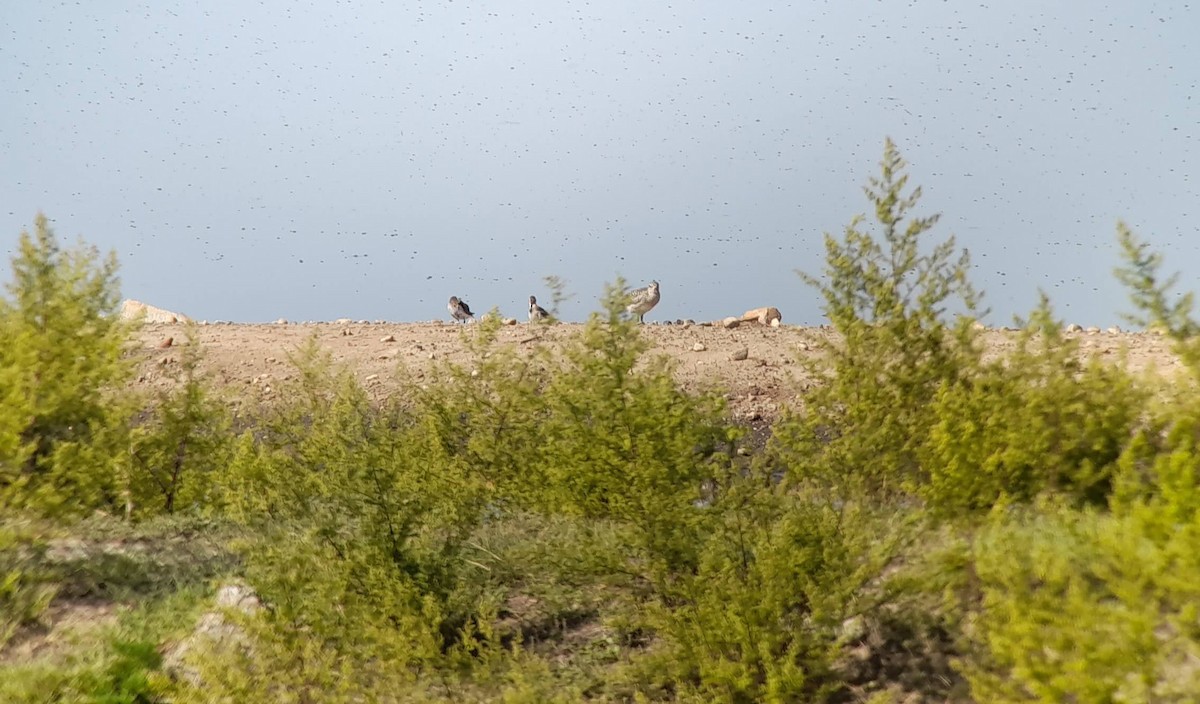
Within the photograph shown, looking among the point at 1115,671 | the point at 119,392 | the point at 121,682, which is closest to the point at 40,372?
the point at 119,392

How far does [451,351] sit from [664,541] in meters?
10.9

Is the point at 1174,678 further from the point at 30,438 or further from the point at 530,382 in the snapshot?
the point at 30,438

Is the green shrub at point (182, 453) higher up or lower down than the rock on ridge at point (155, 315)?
lower down

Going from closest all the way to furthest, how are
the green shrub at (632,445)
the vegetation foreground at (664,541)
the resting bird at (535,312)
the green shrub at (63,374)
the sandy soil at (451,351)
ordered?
the vegetation foreground at (664,541) → the green shrub at (632,445) → the green shrub at (63,374) → the sandy soil at (451,351) → the resting bird at (535,312)

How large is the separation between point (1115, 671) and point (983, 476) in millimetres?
2361

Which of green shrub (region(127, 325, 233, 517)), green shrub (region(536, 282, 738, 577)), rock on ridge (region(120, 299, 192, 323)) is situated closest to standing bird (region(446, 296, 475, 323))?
rock on ridge (region(120, 299, 192, 323))

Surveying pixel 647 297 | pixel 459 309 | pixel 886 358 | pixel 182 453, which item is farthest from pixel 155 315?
pixel 886 358

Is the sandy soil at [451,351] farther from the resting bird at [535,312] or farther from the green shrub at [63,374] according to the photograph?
the green shrub at [63,374]

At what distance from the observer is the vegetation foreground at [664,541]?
506 centimetres

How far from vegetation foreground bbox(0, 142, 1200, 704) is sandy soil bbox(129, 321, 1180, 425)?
247 inches

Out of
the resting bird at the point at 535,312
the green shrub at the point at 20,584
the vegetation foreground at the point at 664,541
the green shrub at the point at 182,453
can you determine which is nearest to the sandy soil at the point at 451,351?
the resting bird at the point at 535,312

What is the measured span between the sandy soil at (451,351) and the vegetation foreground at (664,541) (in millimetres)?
6267

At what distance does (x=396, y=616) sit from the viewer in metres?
6.46

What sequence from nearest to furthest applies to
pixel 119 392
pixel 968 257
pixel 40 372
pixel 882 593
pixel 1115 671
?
1. pixel 1115 671
2. pixel 882 593
3. pixel 968 257
4. pixel 40 372
5. pixel 119 392
